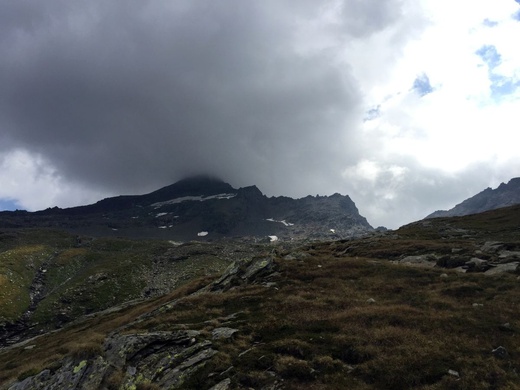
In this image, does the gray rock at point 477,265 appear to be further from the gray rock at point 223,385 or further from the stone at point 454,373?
the gray rock at point 223,385

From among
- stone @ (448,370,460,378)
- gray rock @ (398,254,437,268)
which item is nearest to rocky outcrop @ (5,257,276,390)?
stone @ (448,370,460,378)

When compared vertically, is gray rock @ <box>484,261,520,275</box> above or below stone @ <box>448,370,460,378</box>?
above

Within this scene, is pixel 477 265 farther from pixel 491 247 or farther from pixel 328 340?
pixel 328 340

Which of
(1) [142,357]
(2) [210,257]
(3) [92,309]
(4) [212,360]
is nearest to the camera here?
(4) [212,360]

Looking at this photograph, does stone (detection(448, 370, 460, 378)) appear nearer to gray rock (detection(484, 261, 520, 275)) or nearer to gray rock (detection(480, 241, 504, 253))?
gray rock (detection(484, 261, 520, 275))

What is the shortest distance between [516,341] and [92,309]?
4652 inches

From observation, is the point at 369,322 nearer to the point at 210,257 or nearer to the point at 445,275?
the point at 445,275

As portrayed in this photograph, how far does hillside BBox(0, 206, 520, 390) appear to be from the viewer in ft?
56.4

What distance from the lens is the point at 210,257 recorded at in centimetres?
17025

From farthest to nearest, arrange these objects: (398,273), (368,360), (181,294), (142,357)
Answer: (181,294)
(398,273)
(142,357)
(368,360)

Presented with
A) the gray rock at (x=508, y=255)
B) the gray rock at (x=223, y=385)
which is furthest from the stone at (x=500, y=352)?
the gray rock at (x=508, y=255)

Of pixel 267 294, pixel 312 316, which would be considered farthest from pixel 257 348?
pixel 267 294

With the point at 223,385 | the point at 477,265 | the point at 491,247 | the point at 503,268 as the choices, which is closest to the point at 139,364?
the point at 223,385

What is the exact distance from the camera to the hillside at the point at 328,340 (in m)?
17.2
